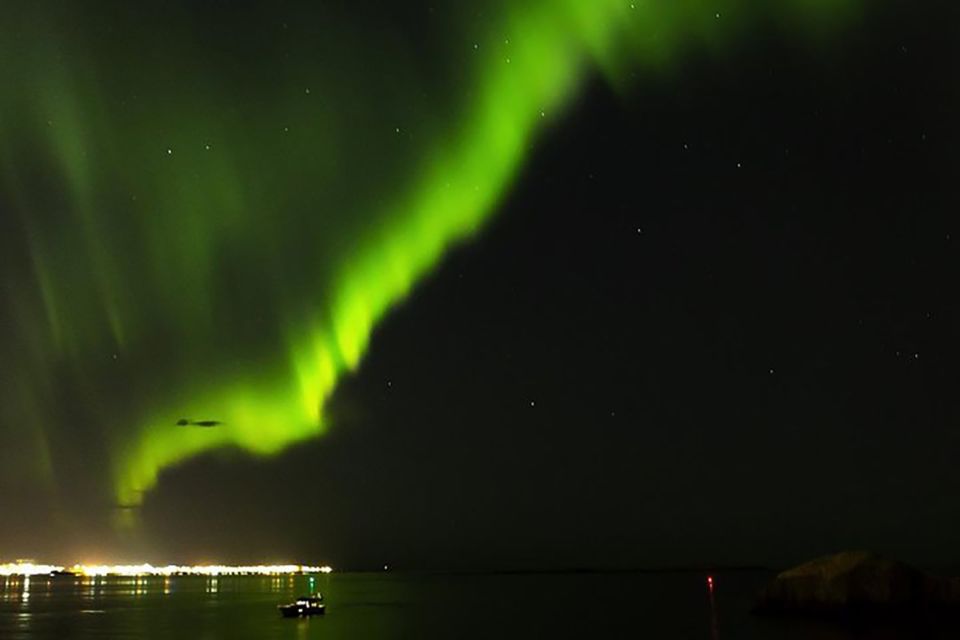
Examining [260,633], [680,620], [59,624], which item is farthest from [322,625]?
[680,620]

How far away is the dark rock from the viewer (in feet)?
313

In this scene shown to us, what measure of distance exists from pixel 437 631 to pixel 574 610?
41968 mm

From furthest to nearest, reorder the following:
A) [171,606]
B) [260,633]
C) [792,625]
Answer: [171,606]
[792,625]
[260,633]

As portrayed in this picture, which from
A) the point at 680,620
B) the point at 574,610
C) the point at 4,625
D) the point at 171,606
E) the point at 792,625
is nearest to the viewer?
the point at 792,625

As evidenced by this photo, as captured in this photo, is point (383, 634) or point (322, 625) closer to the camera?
point (383, 634)

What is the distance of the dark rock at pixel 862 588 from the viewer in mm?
95312

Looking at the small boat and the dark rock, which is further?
the small boat

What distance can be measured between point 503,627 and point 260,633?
21.5 metres

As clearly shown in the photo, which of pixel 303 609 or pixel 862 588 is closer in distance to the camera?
pixel 862 588

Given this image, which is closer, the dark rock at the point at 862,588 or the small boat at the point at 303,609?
the dark rock at the point at 862,588

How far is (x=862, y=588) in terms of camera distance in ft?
316

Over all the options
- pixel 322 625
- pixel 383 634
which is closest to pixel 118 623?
pixel 322 625

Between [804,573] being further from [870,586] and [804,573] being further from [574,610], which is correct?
[574,610]

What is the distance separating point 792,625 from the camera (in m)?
87.2
